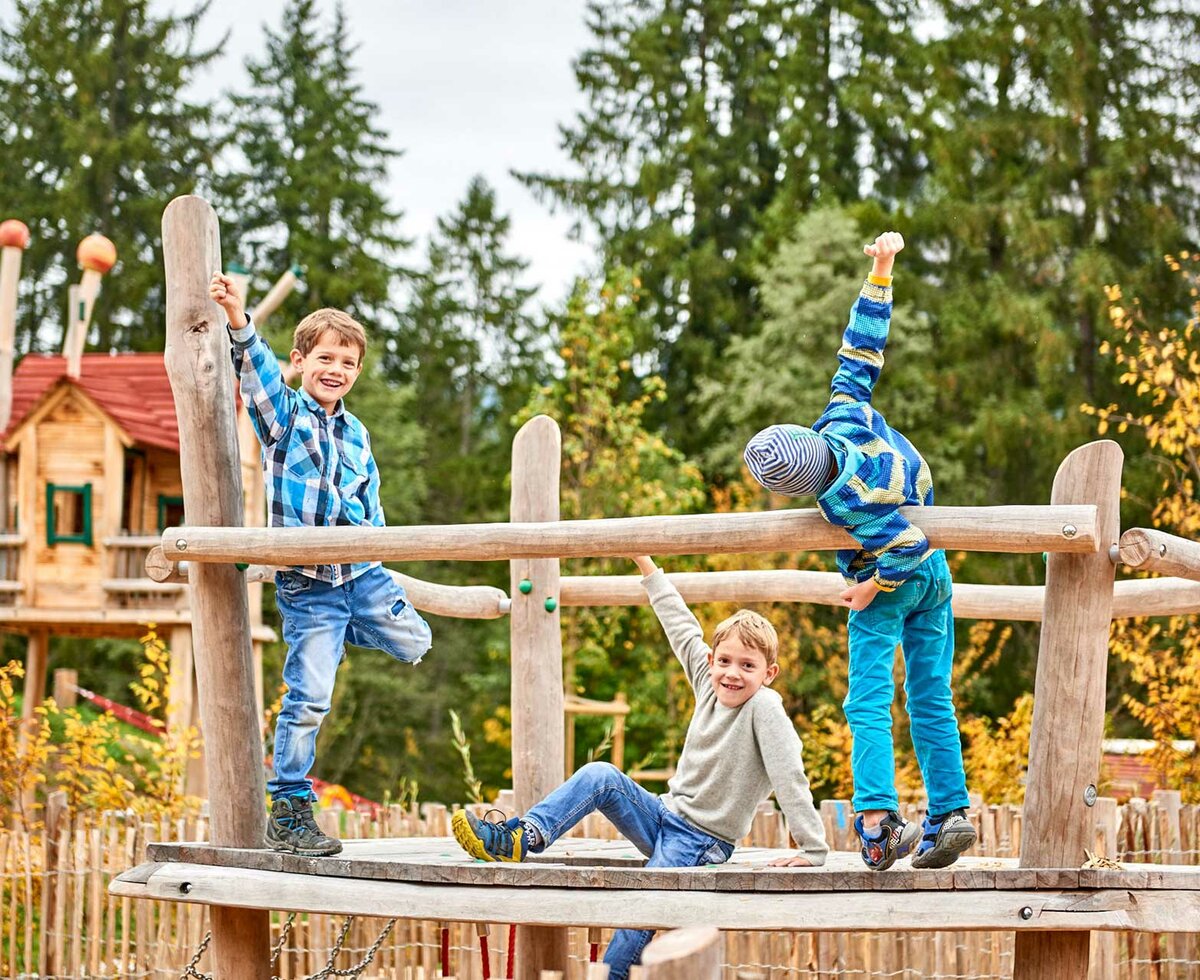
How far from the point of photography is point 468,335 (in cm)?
2477

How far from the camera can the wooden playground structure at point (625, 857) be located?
378 centimetres

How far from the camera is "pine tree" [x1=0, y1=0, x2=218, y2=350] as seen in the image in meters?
23.1

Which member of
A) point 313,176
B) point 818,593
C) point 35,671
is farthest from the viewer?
point 313,176

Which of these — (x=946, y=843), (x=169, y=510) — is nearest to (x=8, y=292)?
(x=169, y=510)

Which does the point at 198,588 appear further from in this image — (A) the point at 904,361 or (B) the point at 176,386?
(A) the point at 904,361

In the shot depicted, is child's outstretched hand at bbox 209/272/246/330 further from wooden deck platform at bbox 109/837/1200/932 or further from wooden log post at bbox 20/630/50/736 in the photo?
wooden log post at bbox 20/630/50/736

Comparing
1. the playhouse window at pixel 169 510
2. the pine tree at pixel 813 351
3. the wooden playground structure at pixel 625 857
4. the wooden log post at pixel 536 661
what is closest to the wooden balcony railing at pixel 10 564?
the playhouse window at pixel 169 510

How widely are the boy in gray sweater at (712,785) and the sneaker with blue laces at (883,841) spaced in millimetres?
312

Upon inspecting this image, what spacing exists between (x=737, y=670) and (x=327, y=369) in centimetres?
149

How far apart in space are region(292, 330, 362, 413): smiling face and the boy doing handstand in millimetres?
1328

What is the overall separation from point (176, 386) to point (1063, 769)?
2721 millimetres

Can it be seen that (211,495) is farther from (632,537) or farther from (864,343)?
(864,343)

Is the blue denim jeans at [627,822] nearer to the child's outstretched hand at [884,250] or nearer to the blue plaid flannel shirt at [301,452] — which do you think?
the blue plaid flannel shirt at [301,452]

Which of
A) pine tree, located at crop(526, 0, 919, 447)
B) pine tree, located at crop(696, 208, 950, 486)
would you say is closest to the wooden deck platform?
pine tree, located at crop(696, 208, 950, 486)
